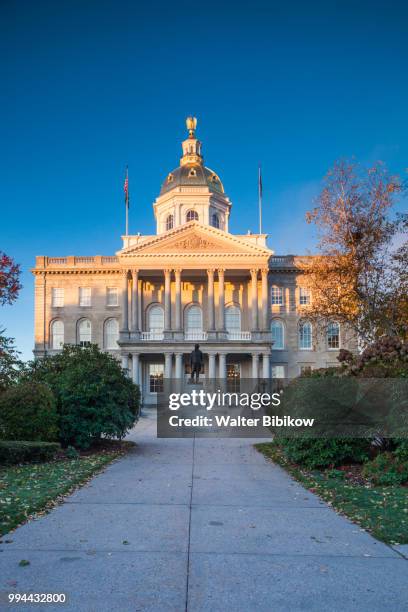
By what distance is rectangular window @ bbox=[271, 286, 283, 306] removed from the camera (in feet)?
171

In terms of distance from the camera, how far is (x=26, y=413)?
14.0m

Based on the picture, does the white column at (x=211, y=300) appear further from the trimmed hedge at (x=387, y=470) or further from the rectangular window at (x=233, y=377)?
the trimmed hedge at (x=387, y=470)

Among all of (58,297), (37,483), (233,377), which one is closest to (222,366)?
(233,377)

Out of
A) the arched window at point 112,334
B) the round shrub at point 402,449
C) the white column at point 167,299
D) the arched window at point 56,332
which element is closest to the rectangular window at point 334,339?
the white column at point 167,299

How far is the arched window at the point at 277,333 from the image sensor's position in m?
51.8

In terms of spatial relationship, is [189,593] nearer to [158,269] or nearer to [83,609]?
[83,609]

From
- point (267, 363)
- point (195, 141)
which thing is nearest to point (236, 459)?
point (267, 363)

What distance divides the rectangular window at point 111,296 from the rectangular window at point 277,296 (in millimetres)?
14789

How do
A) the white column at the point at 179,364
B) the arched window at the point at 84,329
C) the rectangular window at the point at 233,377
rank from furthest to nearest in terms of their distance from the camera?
the arched window at the point at 84,329, the rectangular window at the point at 233,377, the white column at the point at 179,364

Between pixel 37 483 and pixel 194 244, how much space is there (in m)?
39.1

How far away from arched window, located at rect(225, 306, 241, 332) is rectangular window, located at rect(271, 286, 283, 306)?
3.55 m

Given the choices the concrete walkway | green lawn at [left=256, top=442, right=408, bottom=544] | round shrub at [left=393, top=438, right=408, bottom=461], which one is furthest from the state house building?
the concrete walkway

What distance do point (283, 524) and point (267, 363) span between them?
40231mm

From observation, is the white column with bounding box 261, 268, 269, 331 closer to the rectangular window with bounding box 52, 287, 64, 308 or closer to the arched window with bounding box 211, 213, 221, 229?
the arched window with bounding box 211, 213, 221, 229
